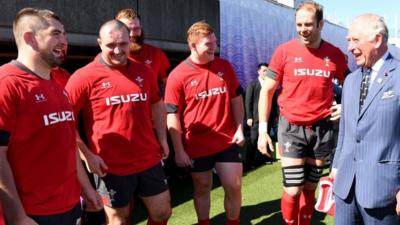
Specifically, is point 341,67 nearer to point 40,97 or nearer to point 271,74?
point 271,74

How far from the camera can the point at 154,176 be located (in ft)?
11.3

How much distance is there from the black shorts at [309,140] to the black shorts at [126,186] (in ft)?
4.23

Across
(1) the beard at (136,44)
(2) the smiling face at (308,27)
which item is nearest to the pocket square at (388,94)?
(2) the smiling face at (308,27)

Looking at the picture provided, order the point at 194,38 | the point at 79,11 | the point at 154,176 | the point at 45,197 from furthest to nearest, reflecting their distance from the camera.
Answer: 1. the point at 79,11
2. the point at 194,38
3. the point at 154,176
4. the point at 45,197

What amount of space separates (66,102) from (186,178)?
454 centimetres

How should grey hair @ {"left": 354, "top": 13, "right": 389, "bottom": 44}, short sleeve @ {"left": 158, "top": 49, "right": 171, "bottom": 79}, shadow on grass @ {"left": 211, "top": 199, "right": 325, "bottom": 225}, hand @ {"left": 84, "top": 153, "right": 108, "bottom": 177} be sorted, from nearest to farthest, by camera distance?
grey hair @ {"left": 354, "top": 13, "right": 389, "bottom": 44}, hand @ {"left": 84, "top": 153, "right": 108, "bottom": 177}, short sleeve @ {"left": 158, "top": 49, "right": 171, "bottom": 79}, shadow on grass @ {"left": 211, "top": 199, "right": 325, "bottom": 225}

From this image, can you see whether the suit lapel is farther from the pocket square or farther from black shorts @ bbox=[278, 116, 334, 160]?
black shorts @ bbox=[278, 116, 334, 160]

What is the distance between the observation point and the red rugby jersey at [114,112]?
320 cm

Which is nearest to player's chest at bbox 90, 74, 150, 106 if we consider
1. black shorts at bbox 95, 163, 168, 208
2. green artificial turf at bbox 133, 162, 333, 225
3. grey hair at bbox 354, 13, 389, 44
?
black shorts at bbox 95, 163, 168, 208

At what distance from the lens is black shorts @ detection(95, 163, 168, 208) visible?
3318 millimetres

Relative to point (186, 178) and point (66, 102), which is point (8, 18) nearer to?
point (66, 102)

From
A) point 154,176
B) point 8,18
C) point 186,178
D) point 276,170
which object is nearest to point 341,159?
point 154,176

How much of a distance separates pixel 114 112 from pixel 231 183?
139 cm

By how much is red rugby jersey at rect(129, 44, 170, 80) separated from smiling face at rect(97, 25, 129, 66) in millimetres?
977
